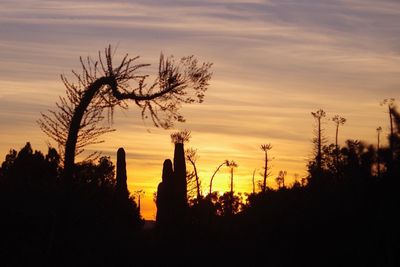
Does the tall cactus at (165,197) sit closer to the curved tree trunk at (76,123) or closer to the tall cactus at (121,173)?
the tall cactus at (121,173)

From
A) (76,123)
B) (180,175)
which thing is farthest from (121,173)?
(76,123)

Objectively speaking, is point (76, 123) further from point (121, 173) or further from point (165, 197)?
point (121, 173)

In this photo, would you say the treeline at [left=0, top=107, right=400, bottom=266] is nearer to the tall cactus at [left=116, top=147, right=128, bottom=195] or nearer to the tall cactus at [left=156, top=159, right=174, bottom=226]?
the tall cactus at [left=156, top=159, right=174, bottom=226]

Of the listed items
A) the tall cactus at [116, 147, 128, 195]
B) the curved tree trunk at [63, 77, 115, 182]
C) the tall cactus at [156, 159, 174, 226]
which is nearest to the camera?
the curved tree trunk at [63, 77, 115, 182]

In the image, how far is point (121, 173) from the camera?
45.1 m

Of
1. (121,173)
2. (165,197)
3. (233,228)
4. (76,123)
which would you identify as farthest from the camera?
(121,173)

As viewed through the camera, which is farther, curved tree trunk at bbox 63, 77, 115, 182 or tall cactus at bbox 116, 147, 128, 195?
tall cactus at bbox 116, 147, 128, 195

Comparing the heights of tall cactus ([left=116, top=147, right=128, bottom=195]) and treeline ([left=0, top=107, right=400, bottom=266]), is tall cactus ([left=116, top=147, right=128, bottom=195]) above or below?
above

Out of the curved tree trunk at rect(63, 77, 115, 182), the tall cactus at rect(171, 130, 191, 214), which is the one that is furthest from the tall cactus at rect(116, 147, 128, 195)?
the curved tree trunk at rect(63, 77, 115, 182)

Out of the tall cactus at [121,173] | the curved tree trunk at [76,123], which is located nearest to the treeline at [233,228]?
the curved tree trunk at [76,123]

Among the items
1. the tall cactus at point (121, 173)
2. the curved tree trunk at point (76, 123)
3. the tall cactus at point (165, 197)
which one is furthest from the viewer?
the tall cactus at point (121, 173)

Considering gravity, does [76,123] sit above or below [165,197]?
above

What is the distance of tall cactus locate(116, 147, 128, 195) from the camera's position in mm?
43906

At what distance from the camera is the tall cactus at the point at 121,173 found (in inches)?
1729
